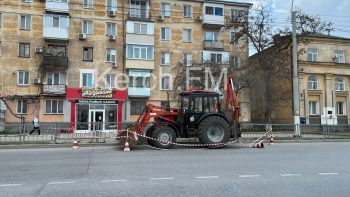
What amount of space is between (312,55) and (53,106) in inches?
1086

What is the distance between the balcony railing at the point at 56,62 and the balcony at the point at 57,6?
4.56 metres

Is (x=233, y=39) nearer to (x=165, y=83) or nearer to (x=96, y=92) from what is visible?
(x=165, y=83)

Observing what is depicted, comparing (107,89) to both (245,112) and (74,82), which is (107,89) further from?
(245,112)

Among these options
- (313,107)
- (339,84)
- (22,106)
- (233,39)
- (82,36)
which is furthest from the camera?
(339,84)

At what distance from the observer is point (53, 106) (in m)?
25.8

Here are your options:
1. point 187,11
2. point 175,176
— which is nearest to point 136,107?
point 187,11

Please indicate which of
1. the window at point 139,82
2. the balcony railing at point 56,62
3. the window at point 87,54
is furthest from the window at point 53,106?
the window at point 139,82

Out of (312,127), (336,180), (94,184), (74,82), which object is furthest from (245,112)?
(94,184)

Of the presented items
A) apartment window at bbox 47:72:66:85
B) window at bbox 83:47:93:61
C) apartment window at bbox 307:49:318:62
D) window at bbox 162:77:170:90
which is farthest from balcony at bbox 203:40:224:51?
apartment window at bbox 47:72:66:85

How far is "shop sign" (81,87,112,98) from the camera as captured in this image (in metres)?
25.6

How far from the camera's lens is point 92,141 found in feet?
49.0

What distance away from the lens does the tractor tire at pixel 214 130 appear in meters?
12.2

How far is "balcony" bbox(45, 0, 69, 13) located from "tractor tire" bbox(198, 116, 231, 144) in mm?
20473

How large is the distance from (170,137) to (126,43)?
56.3 ft
